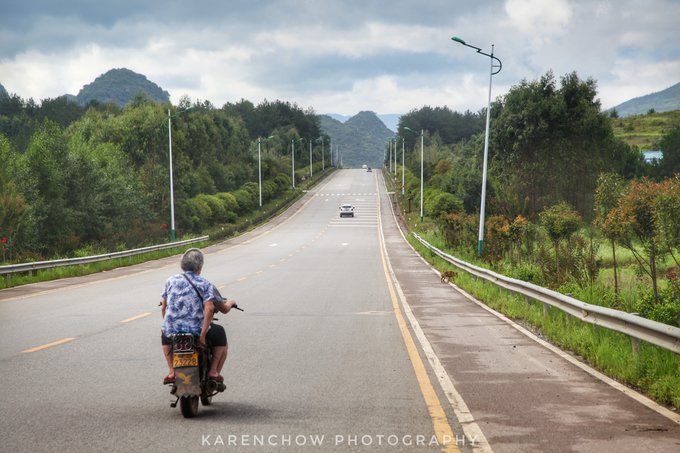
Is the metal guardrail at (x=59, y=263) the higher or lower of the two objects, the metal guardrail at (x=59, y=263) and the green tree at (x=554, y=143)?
the lower

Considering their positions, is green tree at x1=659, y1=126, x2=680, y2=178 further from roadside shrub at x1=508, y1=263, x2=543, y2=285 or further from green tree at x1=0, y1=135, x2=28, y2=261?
roadside shrub at x1=508, y1=263, x2=543, y2=285

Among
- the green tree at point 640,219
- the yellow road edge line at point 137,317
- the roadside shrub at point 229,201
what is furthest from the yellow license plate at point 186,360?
the roadside shrub at point 229,201

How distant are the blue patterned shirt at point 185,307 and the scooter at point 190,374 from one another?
14 cm

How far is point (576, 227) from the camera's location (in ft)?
70.8

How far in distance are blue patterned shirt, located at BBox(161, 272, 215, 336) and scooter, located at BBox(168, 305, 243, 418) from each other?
14cm

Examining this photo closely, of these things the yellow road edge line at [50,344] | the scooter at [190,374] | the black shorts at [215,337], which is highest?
the black shorts at [215,337]

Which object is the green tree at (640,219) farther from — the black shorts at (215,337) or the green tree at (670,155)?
the green tree at (670,155)

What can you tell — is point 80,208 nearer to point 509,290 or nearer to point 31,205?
point 31,205

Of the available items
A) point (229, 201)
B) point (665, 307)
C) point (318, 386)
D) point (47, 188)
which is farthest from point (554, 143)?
point (318, 386)

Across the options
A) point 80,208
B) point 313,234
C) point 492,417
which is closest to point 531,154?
point 313,234

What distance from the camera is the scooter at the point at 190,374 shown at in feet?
20.9

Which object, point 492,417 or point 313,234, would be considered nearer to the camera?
point 492,417

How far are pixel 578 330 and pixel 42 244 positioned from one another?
45.9m

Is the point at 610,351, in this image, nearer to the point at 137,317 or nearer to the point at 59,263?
the point at 137,317
